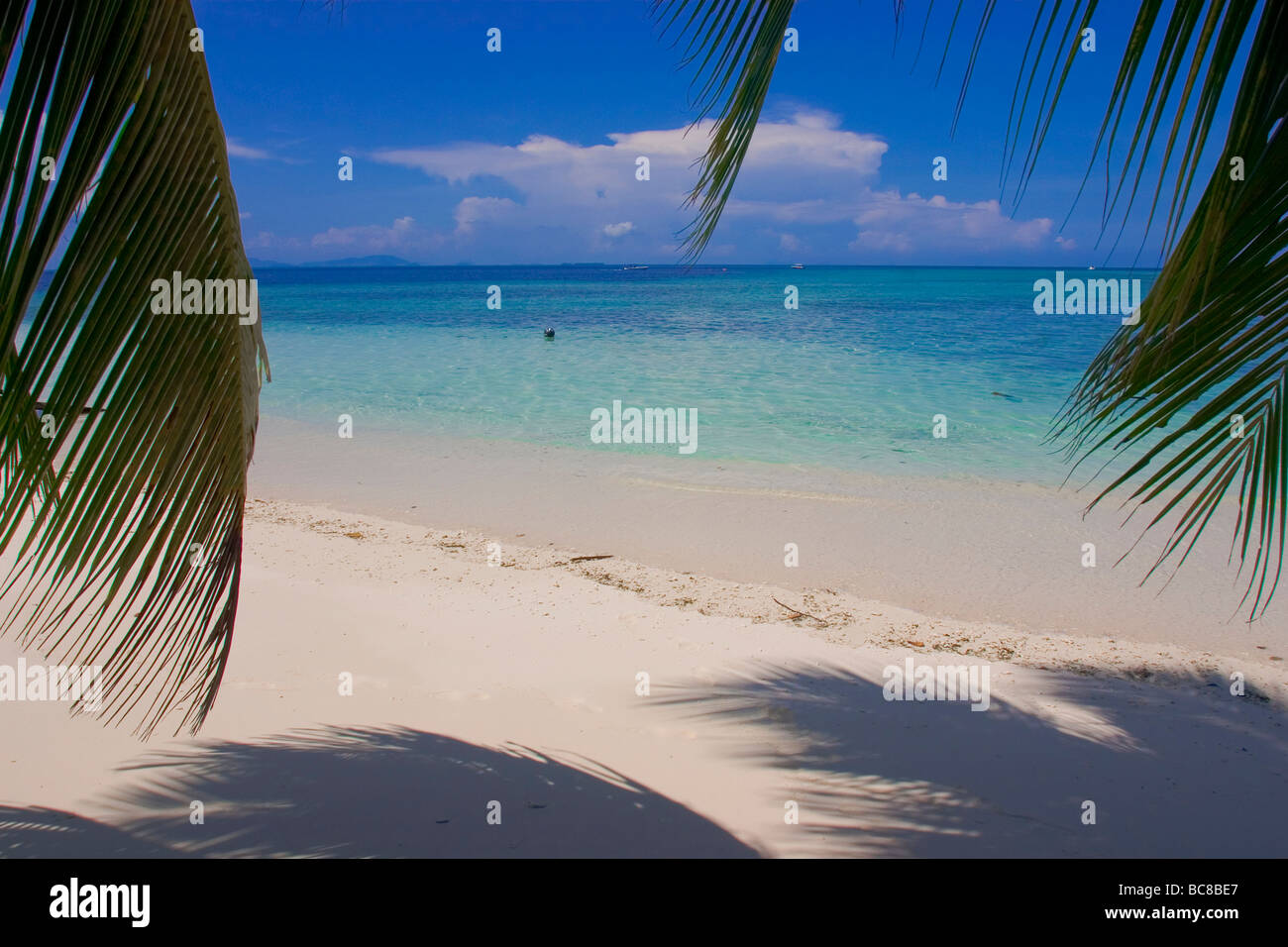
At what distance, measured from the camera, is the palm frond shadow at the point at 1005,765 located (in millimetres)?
2871

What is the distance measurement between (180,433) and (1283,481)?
2.34 m

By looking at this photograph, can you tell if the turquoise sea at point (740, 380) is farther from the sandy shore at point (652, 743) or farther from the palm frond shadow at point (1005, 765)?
the palm frond shadow at point (1005, 765)

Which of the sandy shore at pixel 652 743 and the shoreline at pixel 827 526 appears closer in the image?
the sandy shore at pixel 652 743

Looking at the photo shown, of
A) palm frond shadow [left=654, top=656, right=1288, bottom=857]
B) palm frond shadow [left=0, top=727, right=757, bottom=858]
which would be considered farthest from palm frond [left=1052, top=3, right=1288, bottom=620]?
palm frond shadow [left=0, top=727, right=757, bottom=858]

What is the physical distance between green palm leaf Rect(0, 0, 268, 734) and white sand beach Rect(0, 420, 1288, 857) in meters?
1.42

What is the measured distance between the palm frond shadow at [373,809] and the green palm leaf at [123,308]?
4.01 ft

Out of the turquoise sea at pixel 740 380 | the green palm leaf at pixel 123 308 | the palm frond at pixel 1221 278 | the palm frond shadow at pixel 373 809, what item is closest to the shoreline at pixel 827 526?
the turquoise sea at pixel 740 380

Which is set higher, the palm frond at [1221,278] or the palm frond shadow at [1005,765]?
the palm frond at [1221,278]

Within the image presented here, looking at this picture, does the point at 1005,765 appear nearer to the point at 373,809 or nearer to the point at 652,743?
the point at 652,743

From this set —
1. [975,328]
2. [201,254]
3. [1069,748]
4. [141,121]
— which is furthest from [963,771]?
[975,328]

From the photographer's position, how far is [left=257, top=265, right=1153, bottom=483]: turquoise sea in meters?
11.3

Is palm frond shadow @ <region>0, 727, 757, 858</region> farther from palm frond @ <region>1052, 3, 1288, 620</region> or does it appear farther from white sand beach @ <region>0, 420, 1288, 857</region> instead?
palm frond @ <region>1052, 3, 1288, 620</region>

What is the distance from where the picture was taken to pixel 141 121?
1586mm

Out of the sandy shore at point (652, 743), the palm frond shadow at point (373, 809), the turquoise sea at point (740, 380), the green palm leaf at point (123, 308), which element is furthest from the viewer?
the turquoise sea at point (740, 380)
